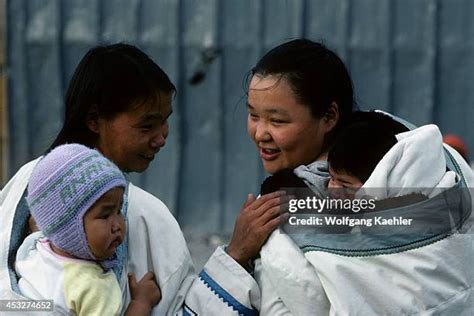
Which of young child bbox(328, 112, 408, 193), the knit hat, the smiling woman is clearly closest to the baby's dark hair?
young child bbox(328, 112, 408, 193)

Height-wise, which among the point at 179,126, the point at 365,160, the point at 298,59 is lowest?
the point at 179,126

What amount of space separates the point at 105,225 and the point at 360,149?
61 cm

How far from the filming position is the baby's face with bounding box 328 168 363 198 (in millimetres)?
2773

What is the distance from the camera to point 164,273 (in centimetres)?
292

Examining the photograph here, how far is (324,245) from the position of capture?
2.71 meters

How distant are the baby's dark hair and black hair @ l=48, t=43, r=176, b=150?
0.51 meters

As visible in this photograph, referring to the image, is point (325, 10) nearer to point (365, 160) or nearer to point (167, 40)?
point (167, 40)

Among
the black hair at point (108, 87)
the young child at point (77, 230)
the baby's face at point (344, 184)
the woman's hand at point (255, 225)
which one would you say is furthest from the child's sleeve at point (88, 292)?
the baby's face at point (344, 184)

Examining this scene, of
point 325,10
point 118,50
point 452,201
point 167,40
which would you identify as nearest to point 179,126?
point 167,40

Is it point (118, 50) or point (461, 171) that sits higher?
point (118, 50)

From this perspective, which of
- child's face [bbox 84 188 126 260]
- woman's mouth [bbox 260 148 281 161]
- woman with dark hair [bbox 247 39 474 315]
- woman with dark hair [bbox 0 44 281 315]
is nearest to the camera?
woman with dark hair [bbox 247 39 474 315]

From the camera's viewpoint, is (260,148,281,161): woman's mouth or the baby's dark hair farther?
(260,148,281,161): woman's mouth

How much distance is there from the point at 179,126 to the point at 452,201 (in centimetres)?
442

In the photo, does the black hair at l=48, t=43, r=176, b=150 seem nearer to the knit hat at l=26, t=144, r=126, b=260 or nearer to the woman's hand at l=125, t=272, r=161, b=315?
the knit hat at l=26, t=144, r=126, b=260
